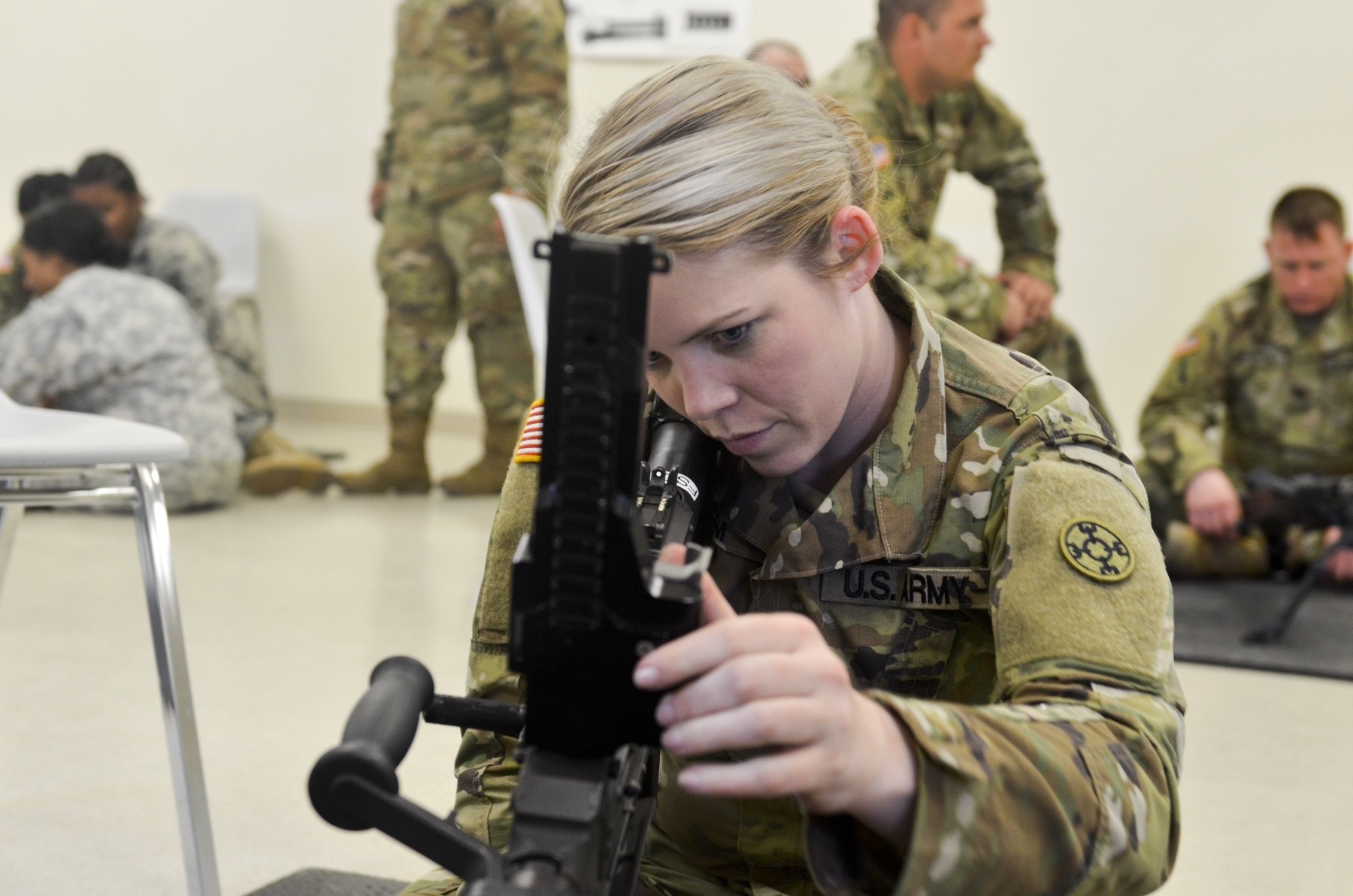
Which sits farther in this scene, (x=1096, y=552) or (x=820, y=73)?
(x=820, y=73)

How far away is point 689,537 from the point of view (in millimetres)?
796

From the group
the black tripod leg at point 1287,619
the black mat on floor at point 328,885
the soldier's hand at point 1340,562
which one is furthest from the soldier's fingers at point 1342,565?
the black mat on floor at point 328,885

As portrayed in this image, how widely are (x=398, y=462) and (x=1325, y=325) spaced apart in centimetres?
284

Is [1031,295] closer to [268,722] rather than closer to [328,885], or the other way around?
[268,722]

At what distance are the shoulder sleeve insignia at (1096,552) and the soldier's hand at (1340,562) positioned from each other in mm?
2945

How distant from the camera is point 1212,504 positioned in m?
3.37

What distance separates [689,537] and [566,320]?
29 cm

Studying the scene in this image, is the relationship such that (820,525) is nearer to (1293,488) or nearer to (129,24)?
(1293,488)

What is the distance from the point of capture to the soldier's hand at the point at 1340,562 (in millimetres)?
3336

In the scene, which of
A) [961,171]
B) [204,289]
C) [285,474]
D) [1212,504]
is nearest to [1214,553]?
[1212,504]

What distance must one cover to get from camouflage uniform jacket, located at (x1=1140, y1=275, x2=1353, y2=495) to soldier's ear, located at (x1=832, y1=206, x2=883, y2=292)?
2.85 m

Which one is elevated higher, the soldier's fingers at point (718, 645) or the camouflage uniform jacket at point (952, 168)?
the camouflage uniform jacket at point (952, 168)

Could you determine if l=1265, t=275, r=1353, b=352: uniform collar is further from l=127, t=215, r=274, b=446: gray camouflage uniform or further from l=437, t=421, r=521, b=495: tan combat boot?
l=127, t=215, r=274, b=446: gray camouflage uniform

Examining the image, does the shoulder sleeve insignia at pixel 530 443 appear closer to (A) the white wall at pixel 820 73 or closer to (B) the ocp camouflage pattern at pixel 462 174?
(A) the white wall at pixel 820 73
